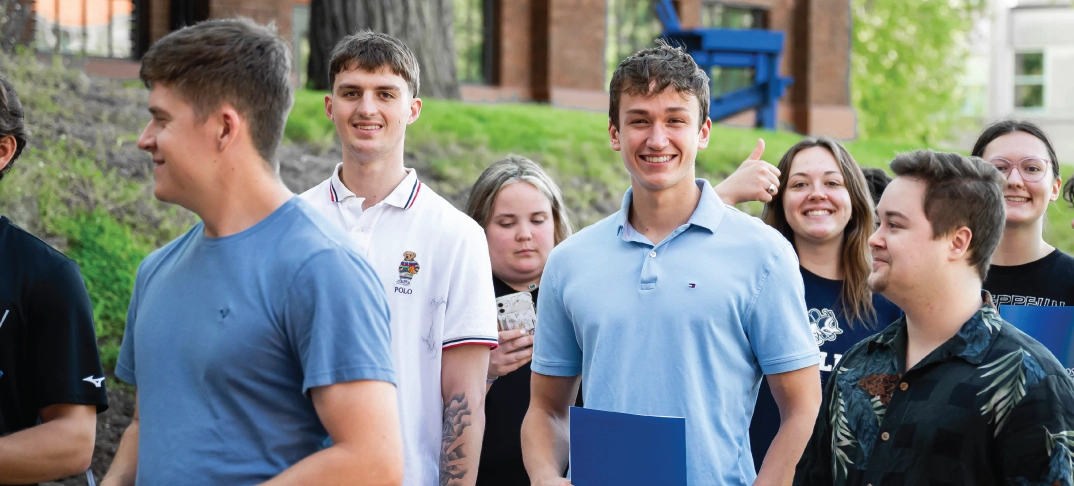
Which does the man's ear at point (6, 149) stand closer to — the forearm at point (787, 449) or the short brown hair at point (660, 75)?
the short brown hair at point (660, 75)

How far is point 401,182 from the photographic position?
12.6 feet

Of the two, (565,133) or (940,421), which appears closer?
(940,421)

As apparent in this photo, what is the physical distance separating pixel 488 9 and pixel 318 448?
60.7 ft

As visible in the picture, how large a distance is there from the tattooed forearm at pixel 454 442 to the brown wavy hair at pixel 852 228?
59.2 inches

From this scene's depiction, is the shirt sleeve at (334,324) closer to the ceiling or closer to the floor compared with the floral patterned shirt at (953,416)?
closer to the ceiling

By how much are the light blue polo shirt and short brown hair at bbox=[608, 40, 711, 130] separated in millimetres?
379

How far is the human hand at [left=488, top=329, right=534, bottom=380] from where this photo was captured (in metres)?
4.37

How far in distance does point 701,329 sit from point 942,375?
2.31 feet

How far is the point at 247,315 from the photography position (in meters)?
2.24

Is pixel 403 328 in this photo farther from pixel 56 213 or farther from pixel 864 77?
pixel 864 77

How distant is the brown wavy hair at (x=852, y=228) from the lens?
14.2ft

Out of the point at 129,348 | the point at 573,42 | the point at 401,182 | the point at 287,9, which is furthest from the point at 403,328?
the point at 573,42

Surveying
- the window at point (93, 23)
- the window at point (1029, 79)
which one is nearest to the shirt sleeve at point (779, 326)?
the window at point (93, 23)

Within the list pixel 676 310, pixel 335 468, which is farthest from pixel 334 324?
pixel 676 310
